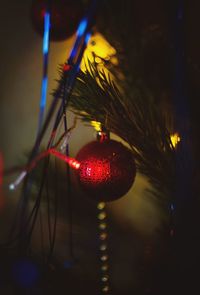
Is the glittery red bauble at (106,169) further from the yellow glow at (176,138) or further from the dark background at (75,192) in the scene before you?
the dark background at (75,192)

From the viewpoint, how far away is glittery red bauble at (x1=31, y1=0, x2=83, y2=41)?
627 mm

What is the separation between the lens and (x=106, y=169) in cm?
51

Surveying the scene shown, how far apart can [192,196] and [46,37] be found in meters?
0.36

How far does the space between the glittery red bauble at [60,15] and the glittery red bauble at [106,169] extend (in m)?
0.26

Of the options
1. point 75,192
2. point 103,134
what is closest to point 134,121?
point 103,134

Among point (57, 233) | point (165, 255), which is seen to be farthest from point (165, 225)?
point (57, 233)

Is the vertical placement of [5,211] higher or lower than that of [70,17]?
lower

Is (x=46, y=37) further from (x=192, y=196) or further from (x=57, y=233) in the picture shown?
(x=57, y=233)

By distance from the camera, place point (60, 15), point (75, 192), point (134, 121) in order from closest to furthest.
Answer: point (134, 121)
point (60, 15)
point (75, 192)

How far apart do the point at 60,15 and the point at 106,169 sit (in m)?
0.32

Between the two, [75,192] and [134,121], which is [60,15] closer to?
[134,121]

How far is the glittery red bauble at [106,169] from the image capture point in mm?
515

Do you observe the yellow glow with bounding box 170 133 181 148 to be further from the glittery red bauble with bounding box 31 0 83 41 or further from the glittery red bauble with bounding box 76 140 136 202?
the glittery red bauble with bounding box 31 0 83 41

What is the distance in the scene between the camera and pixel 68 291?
724 mm
